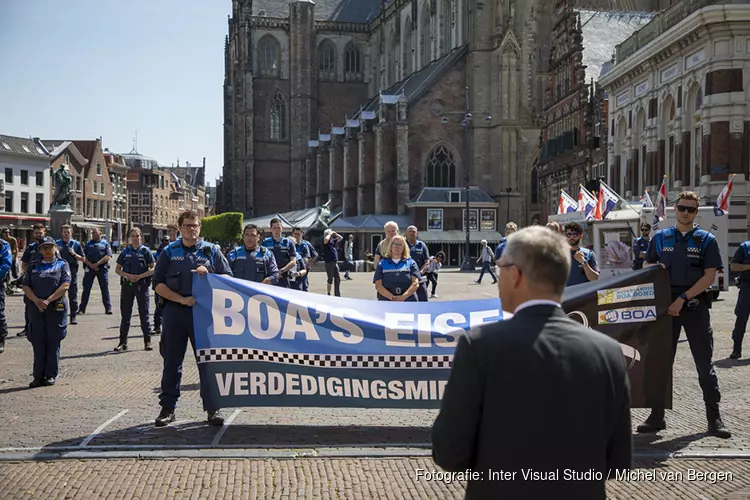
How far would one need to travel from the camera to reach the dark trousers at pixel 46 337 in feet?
32.3

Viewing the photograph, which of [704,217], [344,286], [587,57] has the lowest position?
[344,286]

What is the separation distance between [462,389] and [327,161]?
248ft

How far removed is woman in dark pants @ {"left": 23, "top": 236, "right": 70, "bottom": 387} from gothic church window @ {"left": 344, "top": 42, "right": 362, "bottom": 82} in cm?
7598

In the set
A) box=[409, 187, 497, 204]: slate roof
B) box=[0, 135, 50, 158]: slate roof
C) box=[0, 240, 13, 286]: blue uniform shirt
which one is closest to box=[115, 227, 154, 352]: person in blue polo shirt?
box=[0, 240, 13, 286]: blue uniform shirt

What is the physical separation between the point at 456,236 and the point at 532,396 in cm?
5566

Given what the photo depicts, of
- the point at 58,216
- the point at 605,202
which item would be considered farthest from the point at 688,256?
the point at 58,216

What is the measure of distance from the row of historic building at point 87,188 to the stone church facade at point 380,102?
1155cm

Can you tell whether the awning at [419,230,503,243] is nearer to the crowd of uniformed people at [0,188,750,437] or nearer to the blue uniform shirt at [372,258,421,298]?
the crowd of uniformed people at [0,188,750,437]

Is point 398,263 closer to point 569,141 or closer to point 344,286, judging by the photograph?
point 344,286

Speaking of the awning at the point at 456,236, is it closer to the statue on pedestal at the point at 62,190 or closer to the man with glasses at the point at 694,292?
the statue on pedestal at the point at 62,190

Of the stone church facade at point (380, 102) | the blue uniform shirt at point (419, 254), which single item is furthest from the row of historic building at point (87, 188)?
the blue uniform shirt at point (419, 254)

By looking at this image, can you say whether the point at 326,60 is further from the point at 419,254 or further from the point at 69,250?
the point at 419,254

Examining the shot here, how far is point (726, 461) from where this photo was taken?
6410 mm

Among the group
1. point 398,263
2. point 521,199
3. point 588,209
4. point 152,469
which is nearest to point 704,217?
point 588,209
